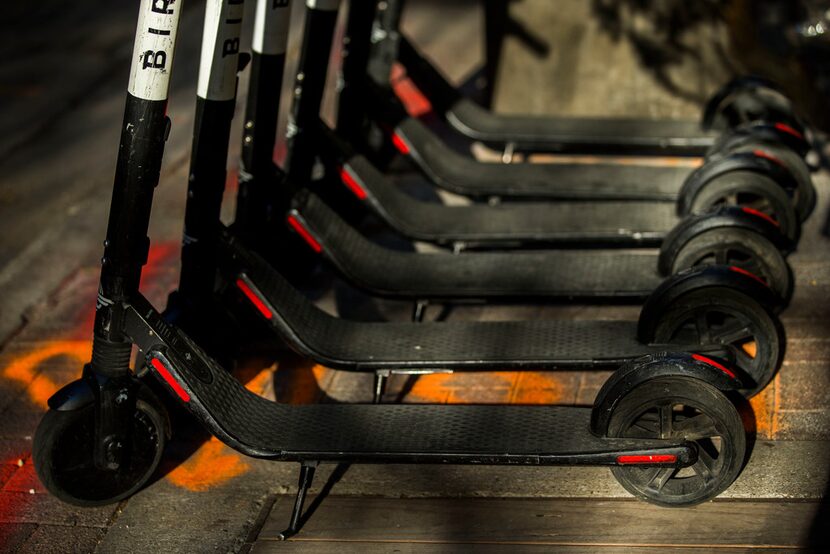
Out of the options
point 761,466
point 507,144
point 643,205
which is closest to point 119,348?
point 761,466

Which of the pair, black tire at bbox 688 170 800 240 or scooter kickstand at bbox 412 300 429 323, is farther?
black tire at bbox 688 170 800 240

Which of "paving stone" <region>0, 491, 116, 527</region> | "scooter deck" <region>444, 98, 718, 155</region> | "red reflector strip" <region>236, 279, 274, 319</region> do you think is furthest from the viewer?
"scooter deck" <region>444, 98, 718, 155</region>

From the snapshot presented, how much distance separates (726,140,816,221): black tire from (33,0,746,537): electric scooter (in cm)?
160

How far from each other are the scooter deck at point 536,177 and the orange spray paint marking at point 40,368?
2124 mm

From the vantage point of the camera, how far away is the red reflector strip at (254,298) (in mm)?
4672

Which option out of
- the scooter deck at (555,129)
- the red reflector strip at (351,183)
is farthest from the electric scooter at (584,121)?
the red reflector strip at (351,183)

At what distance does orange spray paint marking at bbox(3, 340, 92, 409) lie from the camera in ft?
16.7

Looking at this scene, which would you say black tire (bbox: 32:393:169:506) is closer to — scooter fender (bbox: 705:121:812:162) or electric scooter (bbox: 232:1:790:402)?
electric scooter (bbox: 232:1:790:402)

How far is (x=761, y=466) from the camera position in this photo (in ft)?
13.5

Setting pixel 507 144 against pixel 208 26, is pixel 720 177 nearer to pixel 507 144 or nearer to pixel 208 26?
pixel 507 144

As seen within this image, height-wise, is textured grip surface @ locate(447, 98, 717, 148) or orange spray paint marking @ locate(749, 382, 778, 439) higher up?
textured grip surface @ locate(447, 98, 717, 148)

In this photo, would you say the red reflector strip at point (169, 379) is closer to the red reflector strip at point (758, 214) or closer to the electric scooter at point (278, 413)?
the electric scooter at point (278, 413)

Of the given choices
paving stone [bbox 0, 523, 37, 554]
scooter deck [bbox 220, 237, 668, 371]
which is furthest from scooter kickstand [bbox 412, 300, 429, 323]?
paving stone [bbox 0, 523, 37, 554]

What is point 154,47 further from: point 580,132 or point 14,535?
point 580,132
